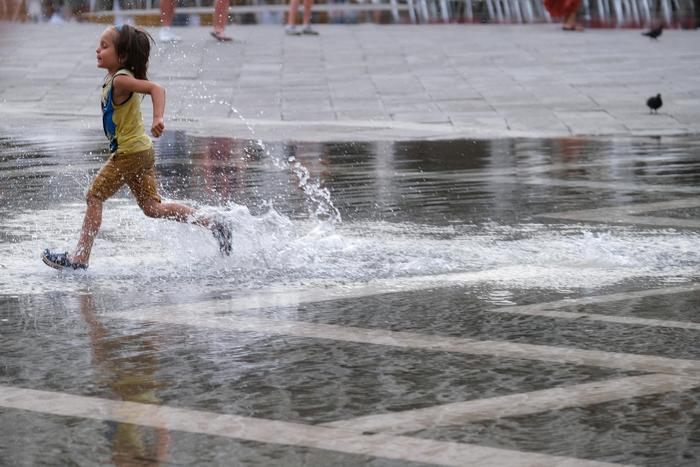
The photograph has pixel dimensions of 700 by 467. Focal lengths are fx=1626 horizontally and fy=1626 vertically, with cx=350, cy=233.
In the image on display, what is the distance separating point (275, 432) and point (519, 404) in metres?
0.88

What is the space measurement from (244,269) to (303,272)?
1.07 feet

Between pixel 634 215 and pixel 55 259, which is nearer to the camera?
pixel 55 259

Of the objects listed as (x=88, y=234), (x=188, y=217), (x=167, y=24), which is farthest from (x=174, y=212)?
(x=167, y=24)

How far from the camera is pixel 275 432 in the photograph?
5.07m

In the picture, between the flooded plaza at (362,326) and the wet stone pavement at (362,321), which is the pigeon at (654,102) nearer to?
the wet stone pavement at (362,321)

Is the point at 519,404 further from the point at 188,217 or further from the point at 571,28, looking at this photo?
the point at 571,28

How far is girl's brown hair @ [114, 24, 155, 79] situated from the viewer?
8.42 metres

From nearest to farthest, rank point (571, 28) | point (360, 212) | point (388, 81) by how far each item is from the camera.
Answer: point (360, 212), point (388, 81), point (571, 28)

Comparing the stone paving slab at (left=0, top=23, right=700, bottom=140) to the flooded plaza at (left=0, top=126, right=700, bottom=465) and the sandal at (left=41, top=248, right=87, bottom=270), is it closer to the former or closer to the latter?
the flooded plaza at (left=0, top=126, right=700, bottom=465)

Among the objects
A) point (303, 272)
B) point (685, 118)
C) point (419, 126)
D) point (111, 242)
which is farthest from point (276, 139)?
point (303, 272)

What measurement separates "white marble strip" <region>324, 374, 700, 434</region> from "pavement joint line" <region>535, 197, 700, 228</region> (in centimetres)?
432

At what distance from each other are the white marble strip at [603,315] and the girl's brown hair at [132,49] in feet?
8.00

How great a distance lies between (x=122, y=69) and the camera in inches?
333

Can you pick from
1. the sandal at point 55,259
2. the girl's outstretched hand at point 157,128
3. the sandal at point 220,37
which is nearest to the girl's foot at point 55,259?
the sandal at point 55,259
